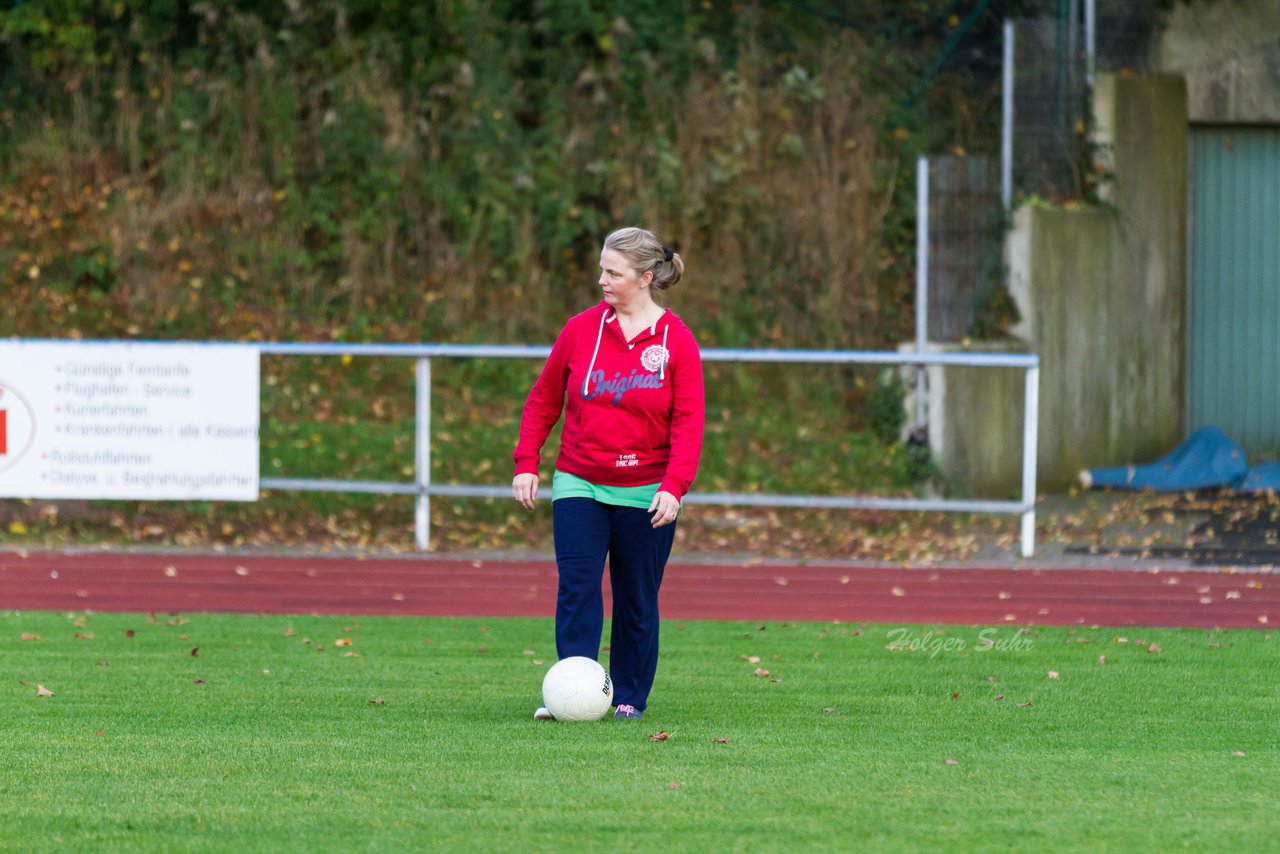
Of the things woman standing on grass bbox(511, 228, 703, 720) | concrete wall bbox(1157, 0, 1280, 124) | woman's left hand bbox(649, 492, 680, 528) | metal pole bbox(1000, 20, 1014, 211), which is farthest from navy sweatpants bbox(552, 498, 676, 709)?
A: concrete wall bbox(1157, 0, 1280, 124)

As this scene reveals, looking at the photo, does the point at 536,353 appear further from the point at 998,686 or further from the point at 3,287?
the point at 3,287

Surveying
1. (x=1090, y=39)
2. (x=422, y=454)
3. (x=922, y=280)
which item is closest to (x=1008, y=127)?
(x=1090, y=39)

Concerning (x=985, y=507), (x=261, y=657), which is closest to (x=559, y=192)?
(x=985, y=507)

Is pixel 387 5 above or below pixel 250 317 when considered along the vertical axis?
above

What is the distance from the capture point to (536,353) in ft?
37.7

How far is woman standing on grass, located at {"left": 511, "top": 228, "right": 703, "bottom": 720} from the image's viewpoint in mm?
6164

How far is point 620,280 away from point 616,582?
1109mm

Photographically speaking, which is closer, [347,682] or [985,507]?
[347,682]

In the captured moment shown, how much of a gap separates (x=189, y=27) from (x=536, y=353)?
823cm

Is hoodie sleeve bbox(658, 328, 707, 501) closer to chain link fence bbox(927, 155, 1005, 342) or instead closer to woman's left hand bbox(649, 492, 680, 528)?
woman's left hand bbox(649, 492, 680, 528)

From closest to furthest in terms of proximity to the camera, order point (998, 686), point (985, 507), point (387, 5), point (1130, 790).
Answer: point (1130, 790), point (998, 686), point (985, 507), point (387, 5)

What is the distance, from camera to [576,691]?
6.20 meters

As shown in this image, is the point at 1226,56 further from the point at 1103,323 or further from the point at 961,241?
the point at 961,241

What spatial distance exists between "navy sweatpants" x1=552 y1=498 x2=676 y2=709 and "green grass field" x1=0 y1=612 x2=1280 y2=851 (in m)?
0.22
